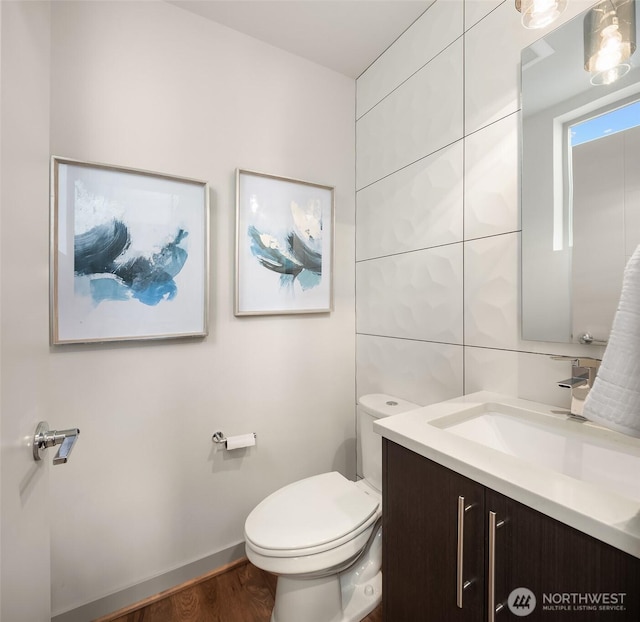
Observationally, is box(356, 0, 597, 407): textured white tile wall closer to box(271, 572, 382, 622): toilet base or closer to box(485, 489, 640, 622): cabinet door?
box(485, 489, 640, 622): cabinet door

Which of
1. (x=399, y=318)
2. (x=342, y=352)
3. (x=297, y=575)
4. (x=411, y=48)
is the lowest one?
(x=297, y=575)

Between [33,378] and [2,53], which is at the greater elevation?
[2,53]

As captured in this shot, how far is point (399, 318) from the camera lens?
147 centimetres

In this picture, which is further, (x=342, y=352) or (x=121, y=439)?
(x=342, y=352)

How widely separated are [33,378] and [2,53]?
598 millimetres

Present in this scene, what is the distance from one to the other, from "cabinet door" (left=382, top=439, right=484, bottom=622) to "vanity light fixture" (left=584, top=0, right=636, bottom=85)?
110cm

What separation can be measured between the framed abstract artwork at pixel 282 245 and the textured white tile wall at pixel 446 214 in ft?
0.76

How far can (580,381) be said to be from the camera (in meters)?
0.84

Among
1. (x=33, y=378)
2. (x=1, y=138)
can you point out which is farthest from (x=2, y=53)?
(x=33, y=378)

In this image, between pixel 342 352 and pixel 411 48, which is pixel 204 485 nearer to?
pixel 342 352

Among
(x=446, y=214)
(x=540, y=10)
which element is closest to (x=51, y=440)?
(x=446, y=214)

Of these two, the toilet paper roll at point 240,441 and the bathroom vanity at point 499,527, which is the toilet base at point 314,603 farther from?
the toilet paper roll at point 240,441

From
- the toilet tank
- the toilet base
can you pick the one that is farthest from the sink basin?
the toilet base

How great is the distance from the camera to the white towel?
0.42 metres
